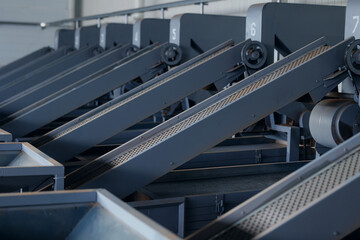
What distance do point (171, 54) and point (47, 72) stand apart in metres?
3.11

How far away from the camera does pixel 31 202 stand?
75.6 inches

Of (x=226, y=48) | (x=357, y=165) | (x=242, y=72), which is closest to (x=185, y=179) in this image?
(x=242, y=72)

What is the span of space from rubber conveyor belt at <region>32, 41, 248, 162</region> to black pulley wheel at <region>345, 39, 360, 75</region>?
119 cm

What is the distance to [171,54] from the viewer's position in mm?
5805

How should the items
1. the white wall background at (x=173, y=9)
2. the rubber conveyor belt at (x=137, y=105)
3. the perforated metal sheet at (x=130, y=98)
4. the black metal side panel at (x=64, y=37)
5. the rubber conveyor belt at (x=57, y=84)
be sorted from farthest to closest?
the black metal side panel at (x=64, y=37), the white wall background at (x=173, y=9), the rubber conveyor belt at (x=57, y=84), the perforated metal sheet at (x=130, y=98), the rubber conveyor belt at (x=137, y=105)

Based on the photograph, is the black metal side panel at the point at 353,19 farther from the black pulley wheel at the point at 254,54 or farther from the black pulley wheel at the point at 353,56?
the black pulley wheel at the point at 254,54

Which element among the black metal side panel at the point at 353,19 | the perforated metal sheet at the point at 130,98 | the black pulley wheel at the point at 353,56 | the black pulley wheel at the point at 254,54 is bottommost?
the perforated metal sheet at the point at 130,98

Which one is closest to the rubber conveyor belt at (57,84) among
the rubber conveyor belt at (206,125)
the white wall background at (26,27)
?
the rubber conveyor belt at (206,125)

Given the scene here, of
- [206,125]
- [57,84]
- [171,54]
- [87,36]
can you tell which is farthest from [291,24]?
[87,36]

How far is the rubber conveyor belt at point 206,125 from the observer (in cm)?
342

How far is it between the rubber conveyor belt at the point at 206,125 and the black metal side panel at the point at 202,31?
1.90 meters

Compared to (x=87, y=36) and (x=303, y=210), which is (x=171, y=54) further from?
(x=87, y=36)

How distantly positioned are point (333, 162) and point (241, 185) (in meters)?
1.72

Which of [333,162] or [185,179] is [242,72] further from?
[333,162]
